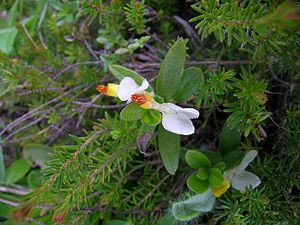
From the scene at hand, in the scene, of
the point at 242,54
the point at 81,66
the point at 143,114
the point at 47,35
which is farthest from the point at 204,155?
the point at 47,35

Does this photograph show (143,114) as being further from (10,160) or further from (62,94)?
(10,160)

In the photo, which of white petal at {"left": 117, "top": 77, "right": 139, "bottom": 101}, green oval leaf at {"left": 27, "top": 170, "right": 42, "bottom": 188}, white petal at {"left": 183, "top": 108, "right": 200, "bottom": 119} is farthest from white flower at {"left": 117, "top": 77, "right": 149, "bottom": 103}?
green oval leaf at {"left": 27, "top": 170, "right": 42, "bottom": 188}

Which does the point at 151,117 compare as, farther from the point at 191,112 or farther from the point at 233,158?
the point at 233,158

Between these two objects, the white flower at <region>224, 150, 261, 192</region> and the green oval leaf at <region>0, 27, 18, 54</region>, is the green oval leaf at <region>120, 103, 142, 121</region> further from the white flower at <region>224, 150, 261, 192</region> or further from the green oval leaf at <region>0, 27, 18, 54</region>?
the green oval leaf at <region>0, 27, 18, 54</region>

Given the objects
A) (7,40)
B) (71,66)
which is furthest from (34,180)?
(7,40)

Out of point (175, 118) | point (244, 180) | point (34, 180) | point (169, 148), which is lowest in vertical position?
point (34, 180)

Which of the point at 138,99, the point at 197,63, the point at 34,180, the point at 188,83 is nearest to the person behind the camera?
the point at 138,99

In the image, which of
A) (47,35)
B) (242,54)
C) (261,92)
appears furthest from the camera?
(47,35)
